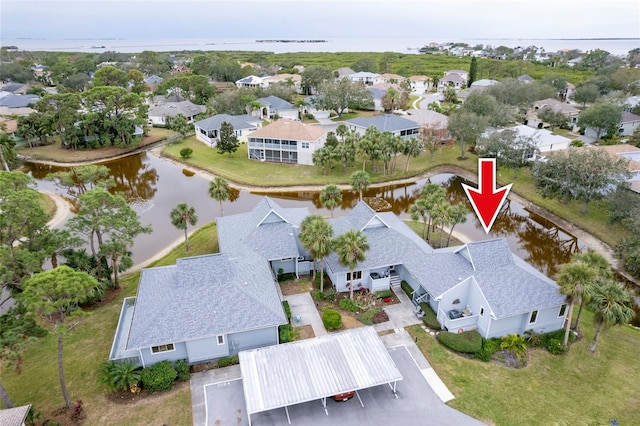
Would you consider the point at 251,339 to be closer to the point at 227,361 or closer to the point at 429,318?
the point at 227,361

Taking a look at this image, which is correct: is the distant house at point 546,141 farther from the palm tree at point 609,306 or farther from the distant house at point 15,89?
the distant house at point 15,89

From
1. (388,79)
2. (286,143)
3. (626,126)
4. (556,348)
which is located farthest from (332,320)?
(388,79)

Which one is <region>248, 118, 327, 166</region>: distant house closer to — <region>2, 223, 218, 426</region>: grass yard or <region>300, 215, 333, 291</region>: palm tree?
<region>300, 215, 333, 291</region>: palm tree

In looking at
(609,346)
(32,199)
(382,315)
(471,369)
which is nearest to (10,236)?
(32,199)

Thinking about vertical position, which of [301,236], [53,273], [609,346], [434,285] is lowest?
[609,346]

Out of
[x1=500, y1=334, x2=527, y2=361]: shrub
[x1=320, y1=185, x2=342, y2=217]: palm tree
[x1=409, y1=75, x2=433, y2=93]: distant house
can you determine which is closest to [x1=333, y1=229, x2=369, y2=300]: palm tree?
[x1=500, y1=334, x2=527, y2=361]: shrub

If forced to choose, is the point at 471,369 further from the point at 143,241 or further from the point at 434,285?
the point at 143,241
